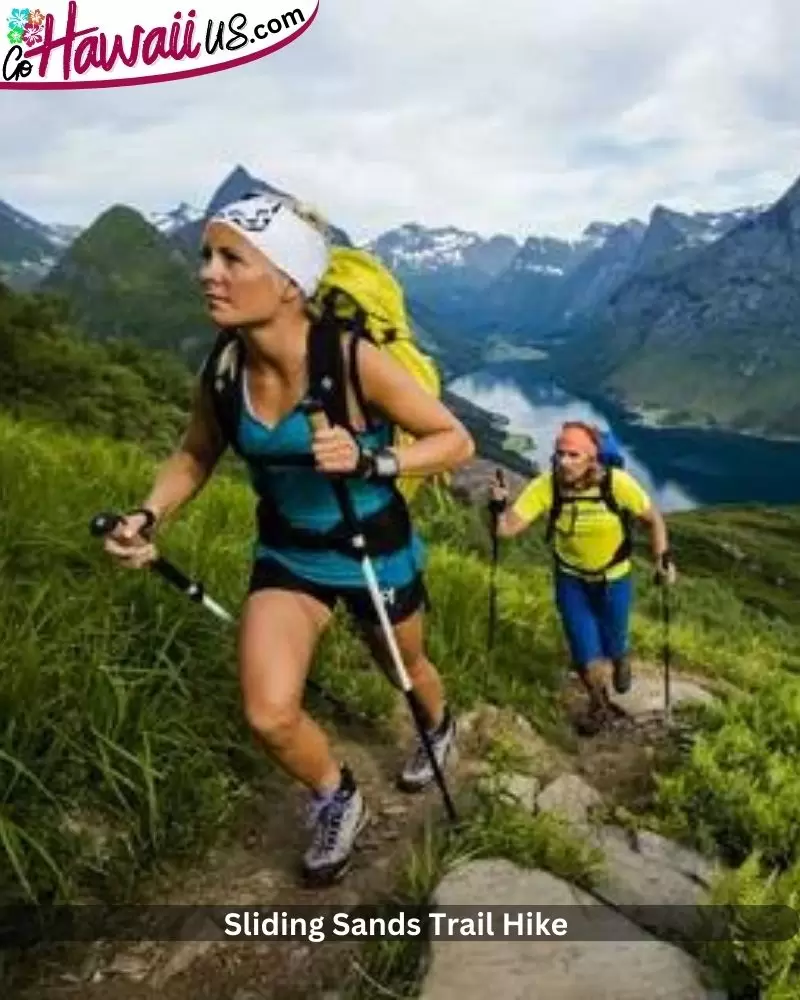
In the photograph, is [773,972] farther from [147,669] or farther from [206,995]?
[147,669]

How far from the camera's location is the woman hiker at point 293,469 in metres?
4.84

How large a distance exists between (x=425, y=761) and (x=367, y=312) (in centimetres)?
258

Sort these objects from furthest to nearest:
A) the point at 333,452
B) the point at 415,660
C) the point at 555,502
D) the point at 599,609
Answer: the point at 599,609 < the point at 555,502 < the point at 415,660 < the point at 333,452

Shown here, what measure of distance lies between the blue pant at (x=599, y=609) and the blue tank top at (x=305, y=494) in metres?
3.83

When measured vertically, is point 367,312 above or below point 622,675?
above

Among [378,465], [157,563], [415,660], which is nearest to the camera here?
[378,465]

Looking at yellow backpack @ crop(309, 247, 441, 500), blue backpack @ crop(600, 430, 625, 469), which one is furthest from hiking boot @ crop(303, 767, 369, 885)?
blue backpack @ crop(600, 430, 625, 469)

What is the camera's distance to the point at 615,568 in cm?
891

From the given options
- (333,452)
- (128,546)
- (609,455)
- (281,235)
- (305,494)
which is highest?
(281,235)

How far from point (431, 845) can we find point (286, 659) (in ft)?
3.64

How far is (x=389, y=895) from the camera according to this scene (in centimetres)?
519

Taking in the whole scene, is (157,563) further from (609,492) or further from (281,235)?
(609,492)

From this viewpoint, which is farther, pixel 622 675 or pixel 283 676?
pixel 622 675

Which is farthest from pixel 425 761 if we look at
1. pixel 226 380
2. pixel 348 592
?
pixel 226 380
